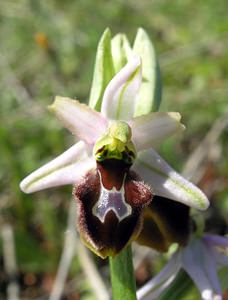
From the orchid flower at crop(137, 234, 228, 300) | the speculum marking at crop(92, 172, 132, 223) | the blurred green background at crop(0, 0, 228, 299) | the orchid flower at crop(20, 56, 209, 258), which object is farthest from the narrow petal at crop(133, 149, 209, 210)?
the blurred green background at crop(0, 0, 228, 299)

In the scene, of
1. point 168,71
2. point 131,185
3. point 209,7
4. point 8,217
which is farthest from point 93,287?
point 209,7

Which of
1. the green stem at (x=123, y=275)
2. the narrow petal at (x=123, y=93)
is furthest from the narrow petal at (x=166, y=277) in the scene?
the narrow petal at (x=123, y=93)

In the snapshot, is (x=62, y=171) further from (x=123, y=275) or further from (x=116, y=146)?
(x=123, y=275)

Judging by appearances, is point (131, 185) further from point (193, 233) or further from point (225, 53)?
point (225, 53)

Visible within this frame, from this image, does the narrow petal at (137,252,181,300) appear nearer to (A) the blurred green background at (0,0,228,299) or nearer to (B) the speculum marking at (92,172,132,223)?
(B) the speculum marking at (92,172,132,223)

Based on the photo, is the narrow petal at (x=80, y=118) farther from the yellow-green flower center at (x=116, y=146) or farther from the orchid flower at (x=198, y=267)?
the orchid flower at (x=198, y=267)

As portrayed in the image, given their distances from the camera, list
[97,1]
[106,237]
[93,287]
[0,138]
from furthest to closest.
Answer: [97,1] < [0,138] < [93,287] < [106,237]

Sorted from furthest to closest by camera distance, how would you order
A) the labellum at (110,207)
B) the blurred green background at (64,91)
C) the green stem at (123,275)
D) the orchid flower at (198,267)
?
the blurred green background at (64,91)
the orchid flower at (198,267)
the green stem at (123,275)
the labellum at (110,207)
